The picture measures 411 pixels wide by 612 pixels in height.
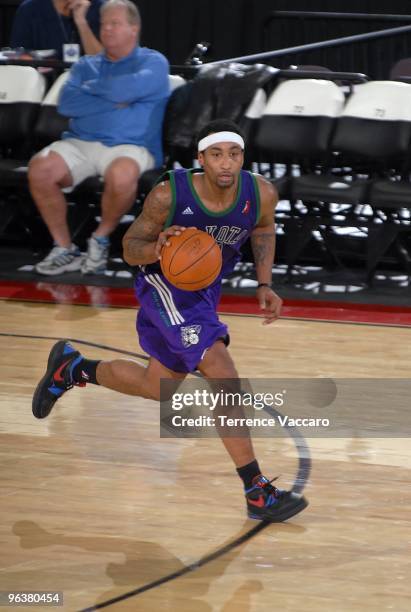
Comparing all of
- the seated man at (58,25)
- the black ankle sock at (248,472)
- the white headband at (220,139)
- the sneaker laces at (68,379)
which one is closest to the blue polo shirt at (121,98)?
the seated man at (58,25)

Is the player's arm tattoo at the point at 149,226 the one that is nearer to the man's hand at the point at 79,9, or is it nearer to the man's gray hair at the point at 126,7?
the man's gray hair at the point at 126,7

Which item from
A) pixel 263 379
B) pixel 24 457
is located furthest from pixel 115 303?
pixel 24 457

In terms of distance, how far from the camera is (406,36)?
13391 mm

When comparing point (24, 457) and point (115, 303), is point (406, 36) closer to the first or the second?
point (115, 303)

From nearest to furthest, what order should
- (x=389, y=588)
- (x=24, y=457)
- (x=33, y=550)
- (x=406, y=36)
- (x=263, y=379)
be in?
1. (x=389, y=588)
2. (x=33, y=550)
3. (x=24, y=457)
4. (x=263, y=379)
5. (x=406, y=36)

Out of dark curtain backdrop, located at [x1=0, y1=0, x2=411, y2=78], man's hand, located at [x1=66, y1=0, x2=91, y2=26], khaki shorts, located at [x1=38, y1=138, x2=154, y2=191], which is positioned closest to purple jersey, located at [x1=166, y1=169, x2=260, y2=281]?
khaki shorts, located at [x1=38, y1=138, x2=154, y2=191]

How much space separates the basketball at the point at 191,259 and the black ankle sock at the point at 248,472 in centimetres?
75

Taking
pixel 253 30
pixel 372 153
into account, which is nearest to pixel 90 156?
pixel 372 153

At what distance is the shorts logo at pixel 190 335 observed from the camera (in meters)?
5.05

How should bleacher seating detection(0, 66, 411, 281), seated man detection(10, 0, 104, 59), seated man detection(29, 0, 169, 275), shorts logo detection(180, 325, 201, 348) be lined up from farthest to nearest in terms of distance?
seated man detection(10, 0, 104, 59)
seated man detection(29, 0, 169, 275)
bleacher seating detection(0, 66, 411, 281)
shorts logo detection(180, 325, 201, 348)

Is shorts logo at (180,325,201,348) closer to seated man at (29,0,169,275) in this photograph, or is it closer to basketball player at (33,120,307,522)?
basketball player at (33,120,307,522)

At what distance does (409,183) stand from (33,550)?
A: 486cm

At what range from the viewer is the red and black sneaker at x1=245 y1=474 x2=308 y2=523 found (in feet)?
16.2

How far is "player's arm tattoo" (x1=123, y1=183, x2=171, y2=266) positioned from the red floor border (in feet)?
10.4
